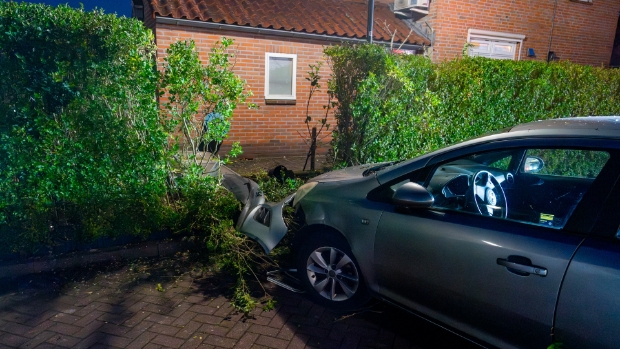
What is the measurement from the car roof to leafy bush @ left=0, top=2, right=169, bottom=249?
3.77 metres

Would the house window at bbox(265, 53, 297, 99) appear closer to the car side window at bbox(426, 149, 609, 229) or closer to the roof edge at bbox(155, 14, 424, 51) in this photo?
the roof edge at bbox(155, 14, 424, 51)

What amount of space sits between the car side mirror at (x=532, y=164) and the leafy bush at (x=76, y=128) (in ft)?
12.2

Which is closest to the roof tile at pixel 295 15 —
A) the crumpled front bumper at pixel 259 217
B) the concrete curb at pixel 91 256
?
the crumpled front bumper at pixel 259 217

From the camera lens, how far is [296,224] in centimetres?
488

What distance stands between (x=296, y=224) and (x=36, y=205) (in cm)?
267

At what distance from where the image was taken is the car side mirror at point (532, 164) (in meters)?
3.49

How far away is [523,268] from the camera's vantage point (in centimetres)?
266

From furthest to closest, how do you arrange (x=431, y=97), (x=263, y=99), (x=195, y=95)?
(x=263, y=99) < (x=431, y=97) < (x=195, y=95)

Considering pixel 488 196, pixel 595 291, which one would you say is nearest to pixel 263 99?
pixel 488 196

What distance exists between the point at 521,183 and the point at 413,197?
3.29ft

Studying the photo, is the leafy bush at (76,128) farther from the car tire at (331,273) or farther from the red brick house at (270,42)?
the red brick house at (270,42)

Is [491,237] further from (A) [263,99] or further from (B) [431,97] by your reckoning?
(A) [263,99]

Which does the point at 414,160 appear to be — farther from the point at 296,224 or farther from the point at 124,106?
the point at 124,106

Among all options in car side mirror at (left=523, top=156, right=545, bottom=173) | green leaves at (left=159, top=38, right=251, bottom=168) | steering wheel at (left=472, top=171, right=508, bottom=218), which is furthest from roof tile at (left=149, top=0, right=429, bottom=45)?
steering wheel at (left=472, top=171, right=508, bottom=218)
